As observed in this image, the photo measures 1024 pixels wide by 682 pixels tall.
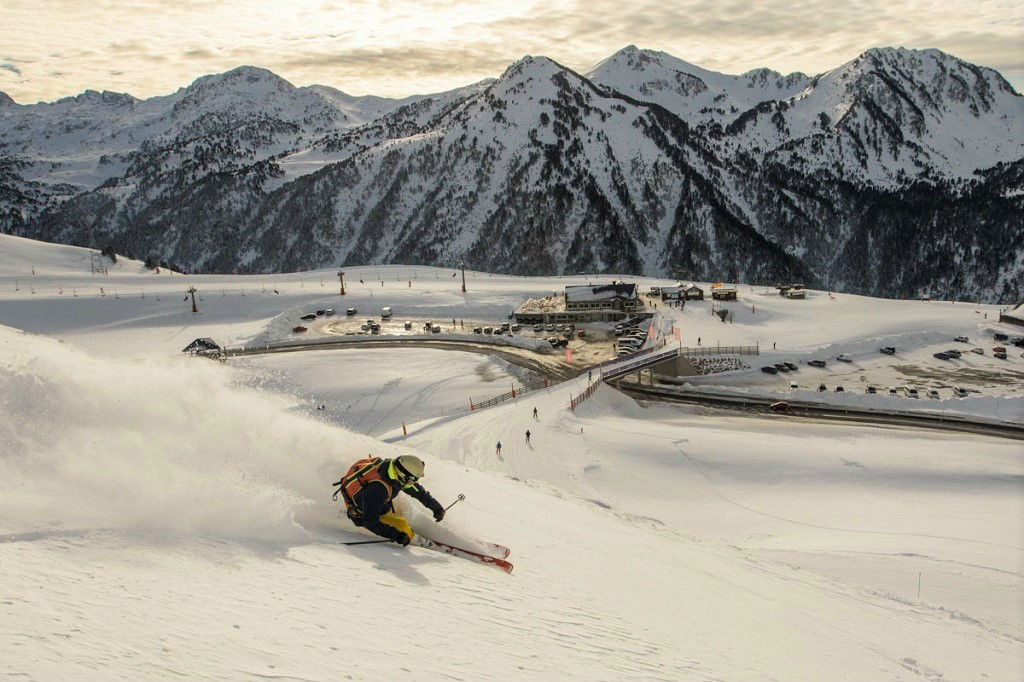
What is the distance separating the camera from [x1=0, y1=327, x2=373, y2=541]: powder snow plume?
866 cm

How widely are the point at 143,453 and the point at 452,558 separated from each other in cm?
557

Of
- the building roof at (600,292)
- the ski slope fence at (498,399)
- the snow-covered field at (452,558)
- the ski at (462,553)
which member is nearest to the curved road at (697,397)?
the ski slope fence at (498,399)

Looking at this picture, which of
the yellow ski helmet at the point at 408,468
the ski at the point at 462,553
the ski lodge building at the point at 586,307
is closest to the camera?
the yellow ski helmet at the point at 408,468

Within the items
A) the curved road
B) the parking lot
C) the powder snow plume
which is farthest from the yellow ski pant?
the parking lot

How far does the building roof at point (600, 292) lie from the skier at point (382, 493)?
65525 mm

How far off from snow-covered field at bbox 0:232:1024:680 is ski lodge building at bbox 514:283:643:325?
145 feet

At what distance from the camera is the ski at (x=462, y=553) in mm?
11055

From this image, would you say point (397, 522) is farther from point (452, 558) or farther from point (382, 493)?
point (452, 558)

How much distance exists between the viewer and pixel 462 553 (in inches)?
441

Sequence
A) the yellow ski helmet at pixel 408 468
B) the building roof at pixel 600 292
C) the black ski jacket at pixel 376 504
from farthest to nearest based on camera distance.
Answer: the building roof at pixel 600 292, the yellow ski helmet at pixel 408 468, the black ski jacket at pixel 376 504

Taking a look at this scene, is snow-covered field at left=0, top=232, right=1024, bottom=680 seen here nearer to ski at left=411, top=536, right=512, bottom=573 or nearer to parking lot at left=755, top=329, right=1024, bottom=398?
ski at left=411, top=536, right=512, bottom=573

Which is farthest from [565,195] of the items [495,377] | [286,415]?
[286,415]

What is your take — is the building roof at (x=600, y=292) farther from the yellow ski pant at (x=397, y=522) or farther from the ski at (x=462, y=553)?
the yellow ski pant at (x=397, y=522)

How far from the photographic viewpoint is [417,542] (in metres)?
11.2
